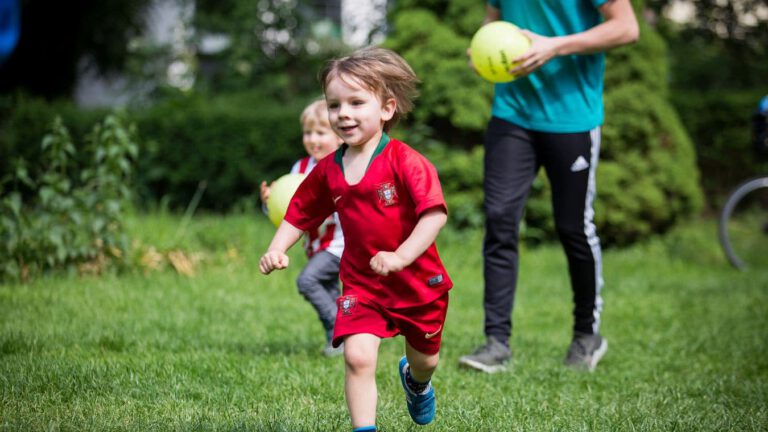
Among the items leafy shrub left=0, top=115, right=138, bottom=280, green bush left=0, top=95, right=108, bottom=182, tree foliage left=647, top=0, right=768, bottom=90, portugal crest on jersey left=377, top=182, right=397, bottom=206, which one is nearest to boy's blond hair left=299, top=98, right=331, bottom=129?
portugal crest on jersey left=377, top=182, right=397, bottom=206

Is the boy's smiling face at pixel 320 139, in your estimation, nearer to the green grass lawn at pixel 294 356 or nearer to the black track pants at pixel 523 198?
the black track pants at pixel 523 198

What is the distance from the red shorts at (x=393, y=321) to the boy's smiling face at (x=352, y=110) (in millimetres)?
504

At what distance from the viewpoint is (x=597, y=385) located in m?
3.77

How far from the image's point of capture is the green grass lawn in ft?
10.2

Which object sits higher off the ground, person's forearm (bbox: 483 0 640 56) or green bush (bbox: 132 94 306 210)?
person's forearm (bbox: 483 0 640 56)

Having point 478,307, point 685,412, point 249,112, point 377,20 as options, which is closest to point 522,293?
point 478,307

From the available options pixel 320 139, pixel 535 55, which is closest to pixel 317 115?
pixel 320 139

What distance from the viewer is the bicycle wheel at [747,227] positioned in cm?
730

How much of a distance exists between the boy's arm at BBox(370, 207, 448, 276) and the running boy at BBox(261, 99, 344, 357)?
4.75ft

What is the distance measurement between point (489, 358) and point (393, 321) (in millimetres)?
1317

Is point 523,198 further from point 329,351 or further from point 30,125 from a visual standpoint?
point 30,125

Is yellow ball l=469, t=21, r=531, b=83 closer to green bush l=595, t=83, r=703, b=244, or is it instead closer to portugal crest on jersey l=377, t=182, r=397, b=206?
portugal crest on jersey l=377, t=182, r=397, b=206

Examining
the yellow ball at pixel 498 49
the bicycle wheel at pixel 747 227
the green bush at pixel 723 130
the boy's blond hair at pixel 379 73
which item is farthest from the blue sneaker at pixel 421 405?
the green bush at pixel 723 130

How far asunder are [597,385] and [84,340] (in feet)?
7.55
